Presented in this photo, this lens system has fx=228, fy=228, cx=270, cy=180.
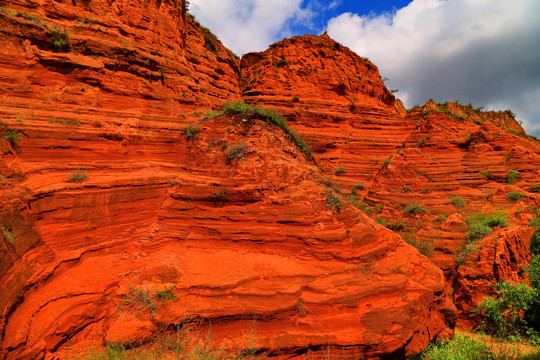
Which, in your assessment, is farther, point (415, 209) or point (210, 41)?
point (210, 41)

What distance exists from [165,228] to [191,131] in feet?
12.7

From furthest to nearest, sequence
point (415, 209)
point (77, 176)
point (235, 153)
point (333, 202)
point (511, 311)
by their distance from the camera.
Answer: point (415, 209)
point (511, 311)
point (235, 153)
point (333, 202)
point (77, 176)

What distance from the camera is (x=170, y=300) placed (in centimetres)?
471

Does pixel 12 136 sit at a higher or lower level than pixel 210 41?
lower

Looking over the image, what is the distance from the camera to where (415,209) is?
14.1 m

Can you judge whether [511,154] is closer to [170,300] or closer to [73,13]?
[170,300]

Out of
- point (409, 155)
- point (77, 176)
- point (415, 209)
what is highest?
point (409, 155)

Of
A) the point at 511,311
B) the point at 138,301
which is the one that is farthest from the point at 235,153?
the point at 511,311

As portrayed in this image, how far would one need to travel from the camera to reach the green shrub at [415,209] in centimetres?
1398

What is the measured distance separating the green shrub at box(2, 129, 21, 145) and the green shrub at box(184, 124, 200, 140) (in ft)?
14.1

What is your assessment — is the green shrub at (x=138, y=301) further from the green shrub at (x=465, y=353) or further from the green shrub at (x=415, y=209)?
the green shrub at (x=415, y=209)

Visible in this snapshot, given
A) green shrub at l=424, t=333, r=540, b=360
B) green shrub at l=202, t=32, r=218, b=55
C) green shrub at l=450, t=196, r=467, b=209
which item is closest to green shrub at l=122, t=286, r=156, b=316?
green shrub at l=424, t=333, r=540, b=360

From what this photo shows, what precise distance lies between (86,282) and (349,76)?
980 inches

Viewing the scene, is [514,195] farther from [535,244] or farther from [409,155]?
[409,155]
